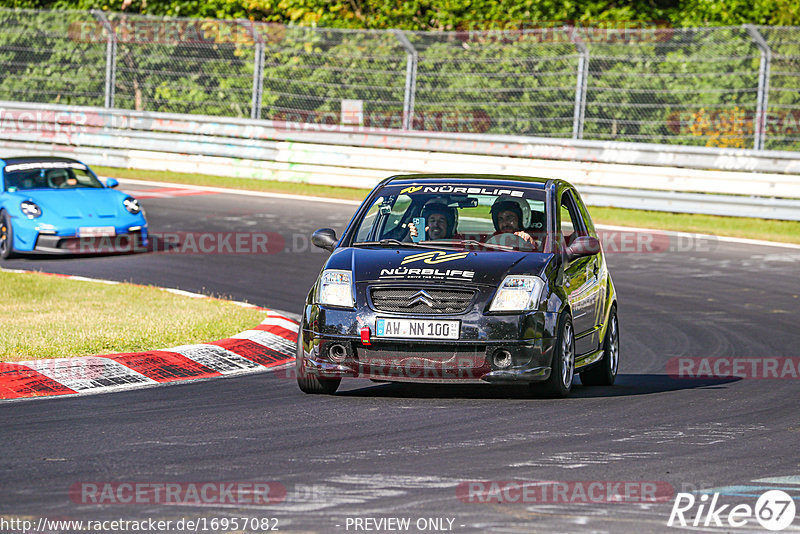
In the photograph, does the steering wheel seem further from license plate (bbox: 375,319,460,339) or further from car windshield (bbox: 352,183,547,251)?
license plate (bbox: 375,319,460,339)

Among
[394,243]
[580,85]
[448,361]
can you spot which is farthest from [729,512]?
[580,85]

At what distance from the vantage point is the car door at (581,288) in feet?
30.0

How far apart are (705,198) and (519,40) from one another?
4379mm

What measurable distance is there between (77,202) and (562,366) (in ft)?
32.8

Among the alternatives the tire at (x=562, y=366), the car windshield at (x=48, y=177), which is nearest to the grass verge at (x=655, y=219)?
the car windshield at (x=48, y=177)

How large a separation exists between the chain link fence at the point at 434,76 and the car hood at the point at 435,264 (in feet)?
41.6

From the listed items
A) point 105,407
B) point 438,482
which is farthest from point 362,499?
point 105,407

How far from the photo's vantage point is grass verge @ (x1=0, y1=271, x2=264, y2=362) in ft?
33.0

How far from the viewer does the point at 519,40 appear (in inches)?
911

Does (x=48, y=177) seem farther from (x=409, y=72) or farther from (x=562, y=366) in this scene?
(x=562, y=366)

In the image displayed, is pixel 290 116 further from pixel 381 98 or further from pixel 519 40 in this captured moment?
pixel 519 40

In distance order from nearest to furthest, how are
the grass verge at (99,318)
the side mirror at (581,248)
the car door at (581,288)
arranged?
the car door at (581,288)
the side mirror at (581,248)
the grass verge at (99,318)

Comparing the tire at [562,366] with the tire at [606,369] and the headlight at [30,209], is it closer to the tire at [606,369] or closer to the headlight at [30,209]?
the tire at [606,369]

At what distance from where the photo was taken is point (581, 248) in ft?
30.4
